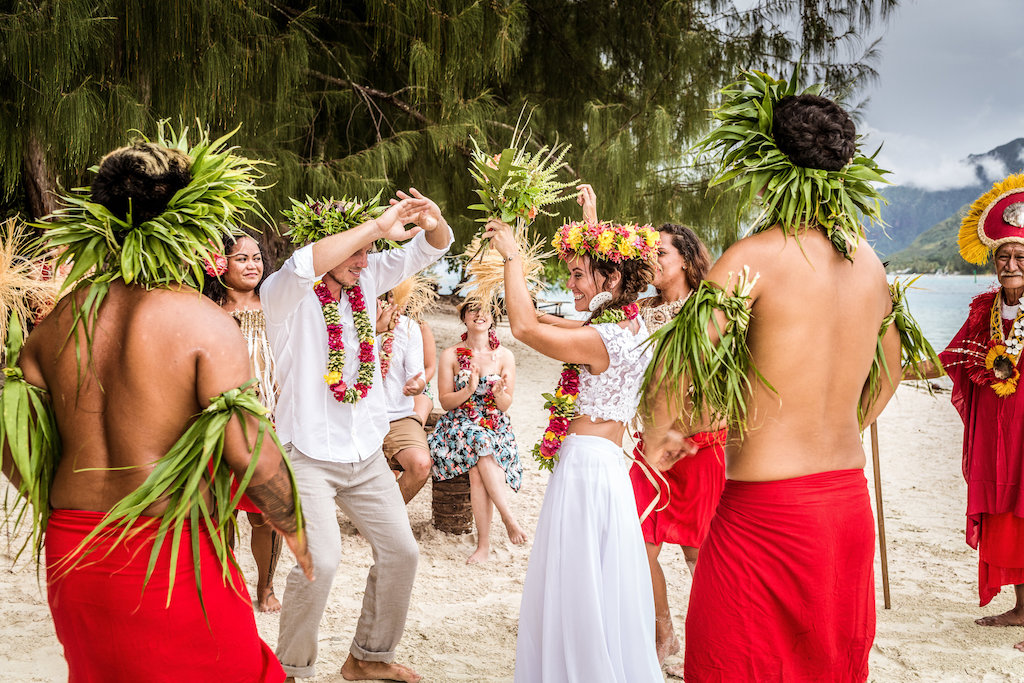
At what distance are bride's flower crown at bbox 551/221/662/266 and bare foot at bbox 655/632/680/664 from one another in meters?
1.80

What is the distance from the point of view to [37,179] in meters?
6.13

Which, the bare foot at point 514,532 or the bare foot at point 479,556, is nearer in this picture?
the bare foot at point 479,556

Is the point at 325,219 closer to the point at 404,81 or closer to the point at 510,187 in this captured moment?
the point at 510,187

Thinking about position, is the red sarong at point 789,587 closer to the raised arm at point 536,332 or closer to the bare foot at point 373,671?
the raised arm at point 536,332

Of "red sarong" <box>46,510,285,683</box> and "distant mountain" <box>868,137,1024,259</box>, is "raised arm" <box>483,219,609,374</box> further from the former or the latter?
"distant mountain" <box>868,137,1024,259</box>

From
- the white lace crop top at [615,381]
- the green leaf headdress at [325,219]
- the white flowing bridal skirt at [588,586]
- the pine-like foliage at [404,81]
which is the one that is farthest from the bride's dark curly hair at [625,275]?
the pine-like foliage at [404,81]

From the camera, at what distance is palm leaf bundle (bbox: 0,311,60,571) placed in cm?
216

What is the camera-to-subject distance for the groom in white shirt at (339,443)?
3.24m

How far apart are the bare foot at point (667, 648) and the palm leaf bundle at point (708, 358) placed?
5.56ft

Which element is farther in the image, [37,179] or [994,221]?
[37,179]

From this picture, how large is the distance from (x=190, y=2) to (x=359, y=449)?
3.53m

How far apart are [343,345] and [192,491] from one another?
1.46m

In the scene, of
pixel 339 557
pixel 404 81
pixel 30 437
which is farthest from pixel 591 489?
pixel 404 81

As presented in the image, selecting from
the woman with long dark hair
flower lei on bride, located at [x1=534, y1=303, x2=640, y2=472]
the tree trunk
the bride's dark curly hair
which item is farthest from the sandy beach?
the tree trunk
